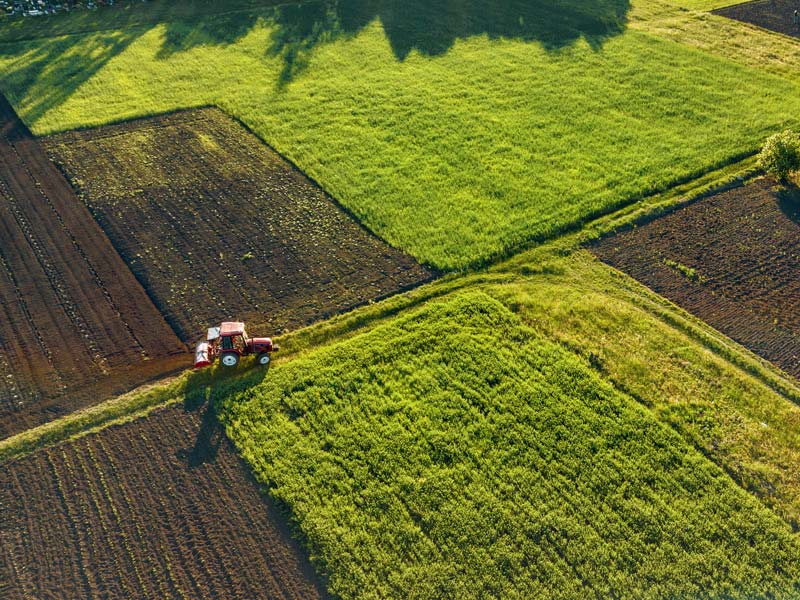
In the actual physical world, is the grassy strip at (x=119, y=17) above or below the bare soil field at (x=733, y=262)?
above

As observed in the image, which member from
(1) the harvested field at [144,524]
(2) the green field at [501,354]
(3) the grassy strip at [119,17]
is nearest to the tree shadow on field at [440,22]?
(2) the green field at [501,354]

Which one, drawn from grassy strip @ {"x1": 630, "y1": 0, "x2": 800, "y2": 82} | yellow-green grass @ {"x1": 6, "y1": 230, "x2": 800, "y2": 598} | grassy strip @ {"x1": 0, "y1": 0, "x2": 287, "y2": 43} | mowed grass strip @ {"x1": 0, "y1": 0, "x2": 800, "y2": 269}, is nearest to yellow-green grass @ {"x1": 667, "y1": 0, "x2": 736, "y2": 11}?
grassy strip @ {"x1": 630, "y1": 0, "x2": 800, "y2": 82}

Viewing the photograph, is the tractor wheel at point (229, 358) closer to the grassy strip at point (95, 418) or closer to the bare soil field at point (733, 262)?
the grassy strip at point (95, 418)

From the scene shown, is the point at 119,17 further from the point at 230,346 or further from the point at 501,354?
the point at 501,354

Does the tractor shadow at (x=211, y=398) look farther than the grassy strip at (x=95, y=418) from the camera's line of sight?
No

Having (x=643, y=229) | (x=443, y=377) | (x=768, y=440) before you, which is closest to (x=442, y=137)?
(x=643, y=229)

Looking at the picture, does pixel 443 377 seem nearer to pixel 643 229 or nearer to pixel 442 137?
pixel 643 229

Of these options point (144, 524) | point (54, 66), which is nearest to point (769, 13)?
point (54, 66)
